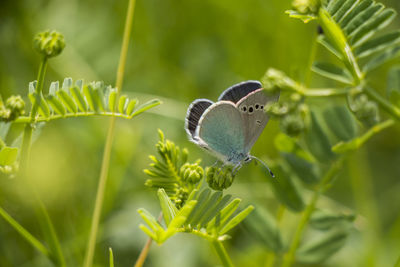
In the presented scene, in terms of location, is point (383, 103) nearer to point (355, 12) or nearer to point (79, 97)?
point (355, 12)

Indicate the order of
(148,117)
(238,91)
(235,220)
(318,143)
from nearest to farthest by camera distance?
(235,220) < (238,91) < (318,143) < (148,117)

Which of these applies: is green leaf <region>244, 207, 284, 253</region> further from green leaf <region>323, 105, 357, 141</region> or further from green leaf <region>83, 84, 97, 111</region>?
green leaf <region>83, 84, 97, 111</region>

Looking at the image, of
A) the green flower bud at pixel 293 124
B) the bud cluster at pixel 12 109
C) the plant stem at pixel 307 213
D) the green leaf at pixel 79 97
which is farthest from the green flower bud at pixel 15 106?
the plant stem at pixel 307 213

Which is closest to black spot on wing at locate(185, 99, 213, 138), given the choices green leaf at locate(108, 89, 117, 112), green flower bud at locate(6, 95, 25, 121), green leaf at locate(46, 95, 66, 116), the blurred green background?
green leaf at locate(108, 89, 117, 112)

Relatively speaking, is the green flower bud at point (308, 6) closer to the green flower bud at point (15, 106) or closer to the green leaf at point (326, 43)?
the green leaf at point (326, 43)

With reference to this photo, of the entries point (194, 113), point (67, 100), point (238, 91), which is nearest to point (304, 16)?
point (238, 91)
